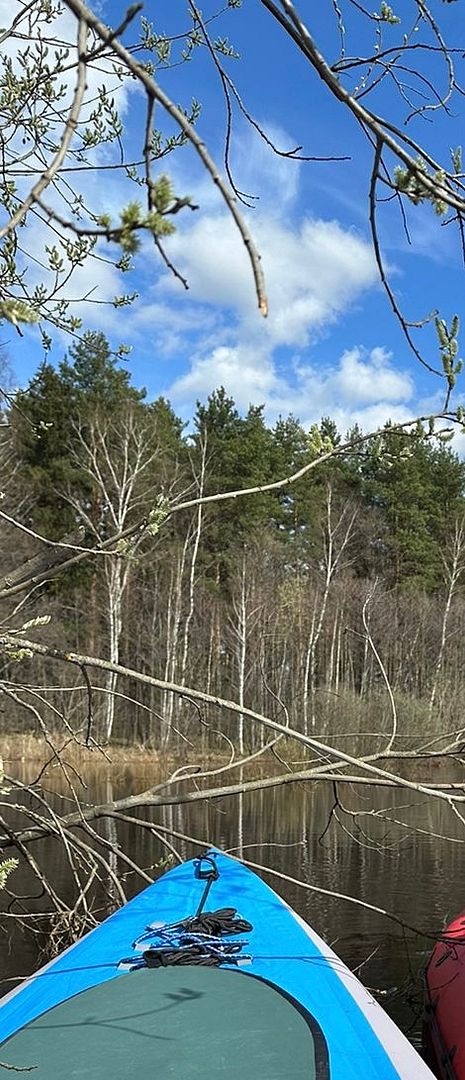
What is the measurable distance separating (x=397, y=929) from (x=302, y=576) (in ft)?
57.2

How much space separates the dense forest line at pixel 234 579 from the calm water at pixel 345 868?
568 centimetres

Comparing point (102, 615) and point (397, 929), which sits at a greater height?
point (102, 615)

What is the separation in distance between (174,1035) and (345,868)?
261 inches

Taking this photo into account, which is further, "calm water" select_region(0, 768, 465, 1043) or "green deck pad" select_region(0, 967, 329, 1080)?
"calm water" select_region(0, 768, 465, 1043)

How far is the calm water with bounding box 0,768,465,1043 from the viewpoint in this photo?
582 cm

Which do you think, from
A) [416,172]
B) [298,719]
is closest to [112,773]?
[298,719]

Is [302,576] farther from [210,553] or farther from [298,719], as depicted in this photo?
[298,719]

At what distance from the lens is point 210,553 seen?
24344mm

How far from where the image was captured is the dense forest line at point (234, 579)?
19.9 m

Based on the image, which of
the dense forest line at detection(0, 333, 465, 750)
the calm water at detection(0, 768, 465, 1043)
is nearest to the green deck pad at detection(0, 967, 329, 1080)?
the calm water at detection(0, 768, 465, 1043)

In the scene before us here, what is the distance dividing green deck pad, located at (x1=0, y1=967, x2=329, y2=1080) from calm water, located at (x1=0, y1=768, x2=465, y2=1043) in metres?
0.46

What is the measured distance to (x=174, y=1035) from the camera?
2.81 metres

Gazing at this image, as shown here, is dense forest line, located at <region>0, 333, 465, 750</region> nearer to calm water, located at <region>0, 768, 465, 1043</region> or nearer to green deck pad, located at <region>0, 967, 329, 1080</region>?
calm water, located at <region>0, 768, 465, 1043</region>

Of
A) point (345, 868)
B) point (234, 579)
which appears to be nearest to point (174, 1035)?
point (345, 868)
